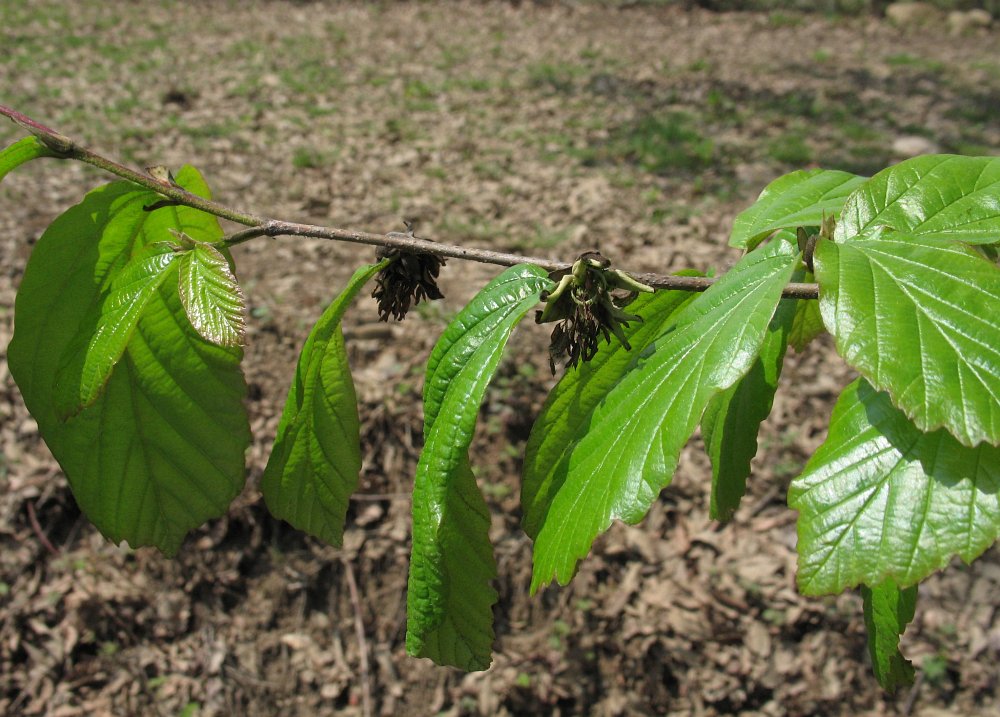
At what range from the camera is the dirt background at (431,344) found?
300cm

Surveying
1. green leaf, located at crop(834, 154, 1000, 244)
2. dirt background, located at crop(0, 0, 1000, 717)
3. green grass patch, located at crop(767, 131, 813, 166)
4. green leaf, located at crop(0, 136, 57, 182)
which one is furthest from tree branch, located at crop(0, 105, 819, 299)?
green grass patch, located at crop(767, 131, 813, 166)

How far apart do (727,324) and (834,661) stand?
9.19 ft

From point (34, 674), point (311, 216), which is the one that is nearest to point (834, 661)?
point (34, 674)

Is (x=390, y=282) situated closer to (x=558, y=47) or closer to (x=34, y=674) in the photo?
(x=34, y=674)

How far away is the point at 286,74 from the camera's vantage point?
7.00 m

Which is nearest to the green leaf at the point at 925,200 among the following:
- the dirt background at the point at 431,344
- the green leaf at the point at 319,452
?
the green leaf at the point at 319,452

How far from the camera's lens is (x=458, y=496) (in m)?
0.79

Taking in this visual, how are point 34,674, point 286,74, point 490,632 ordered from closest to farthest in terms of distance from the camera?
point 490,632 → point 34,674 → point 286,74

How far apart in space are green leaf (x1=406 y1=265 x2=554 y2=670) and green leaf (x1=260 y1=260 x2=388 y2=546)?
152mm

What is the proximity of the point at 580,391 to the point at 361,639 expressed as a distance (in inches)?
101

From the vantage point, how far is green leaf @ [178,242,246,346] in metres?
0.73

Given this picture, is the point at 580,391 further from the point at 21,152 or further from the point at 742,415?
the point at 21,152

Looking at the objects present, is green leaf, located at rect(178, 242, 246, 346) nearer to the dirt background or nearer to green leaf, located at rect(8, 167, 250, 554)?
green leaf, located at rect(8, 167, 250, 554)

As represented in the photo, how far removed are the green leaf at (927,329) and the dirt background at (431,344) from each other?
175cm
